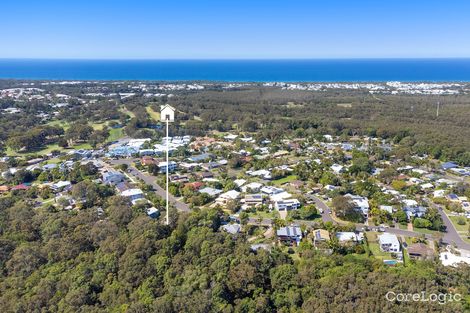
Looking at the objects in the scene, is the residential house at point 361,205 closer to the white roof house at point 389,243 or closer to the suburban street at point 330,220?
the suburban street at point 330,220

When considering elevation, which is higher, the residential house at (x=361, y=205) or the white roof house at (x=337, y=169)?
the white roof house at (x=337, y=169)

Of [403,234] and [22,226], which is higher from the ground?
[22,226]

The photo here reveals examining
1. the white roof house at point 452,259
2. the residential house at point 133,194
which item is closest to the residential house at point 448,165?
the white roof house at point 452,259

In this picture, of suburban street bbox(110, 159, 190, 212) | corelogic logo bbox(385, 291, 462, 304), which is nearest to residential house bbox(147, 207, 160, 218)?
suburban street bbox(110, 159, 190, 212)

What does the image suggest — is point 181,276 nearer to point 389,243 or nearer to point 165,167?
point 389,243

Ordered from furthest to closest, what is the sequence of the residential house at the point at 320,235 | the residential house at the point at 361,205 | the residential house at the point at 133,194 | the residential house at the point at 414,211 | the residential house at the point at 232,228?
1. the residential house at the point at 133,194
2. the residential house at the point at 361,205
3. the residential house at the point at 414,211
4. the residential house at the point at 232,228
5. the residential house at the point at 320,235

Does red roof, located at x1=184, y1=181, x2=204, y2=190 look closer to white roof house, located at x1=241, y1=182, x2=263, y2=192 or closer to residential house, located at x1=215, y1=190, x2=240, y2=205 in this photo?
residential house, located at x1=215, y1=190, x2=240, y2=205

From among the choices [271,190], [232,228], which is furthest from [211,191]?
[232,228]

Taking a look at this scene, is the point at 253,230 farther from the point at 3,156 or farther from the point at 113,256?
the point at 3,156

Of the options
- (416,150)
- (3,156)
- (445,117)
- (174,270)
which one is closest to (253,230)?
(174,270)
